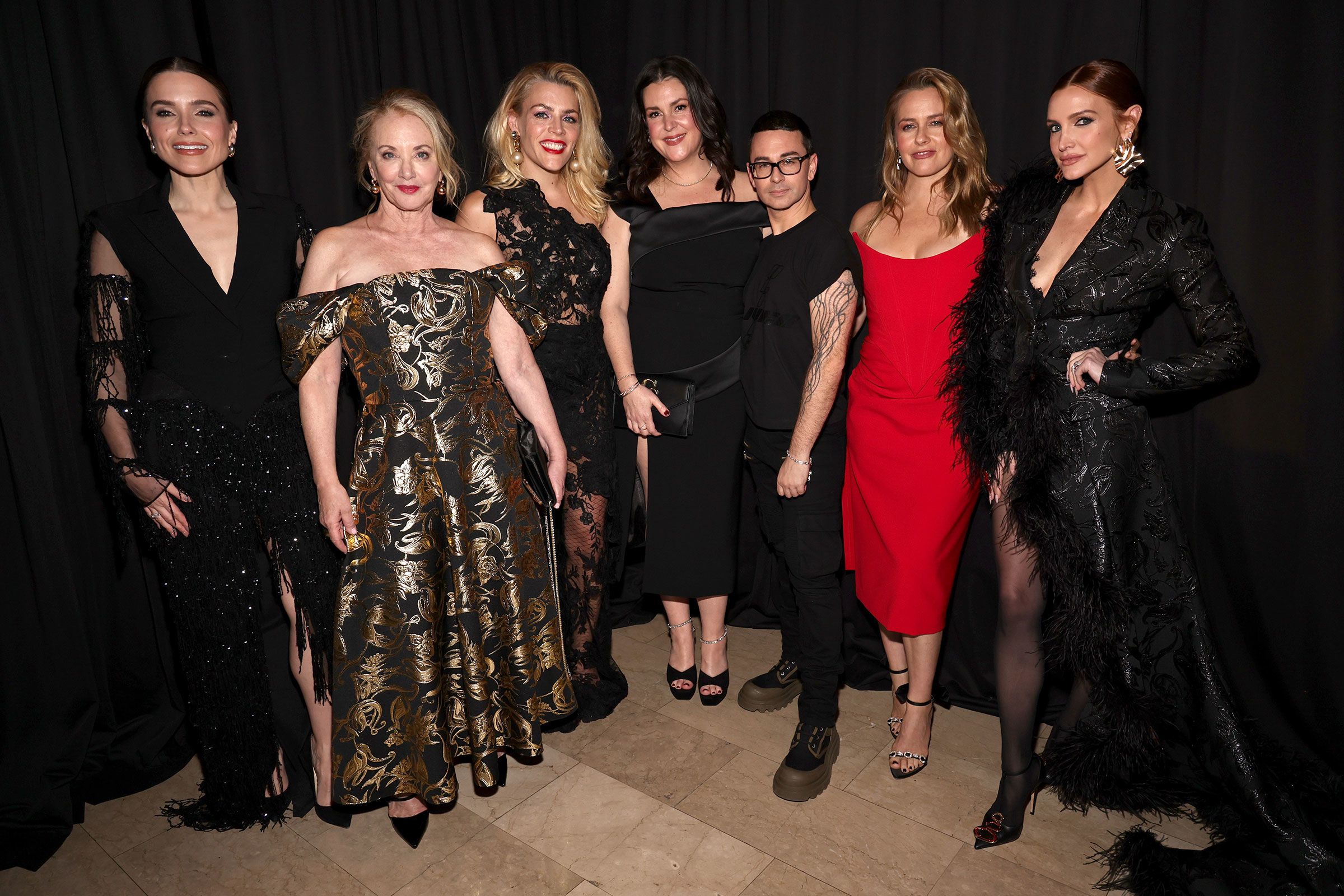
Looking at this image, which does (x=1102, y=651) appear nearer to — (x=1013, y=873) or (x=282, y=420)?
(x=1013, y=873)

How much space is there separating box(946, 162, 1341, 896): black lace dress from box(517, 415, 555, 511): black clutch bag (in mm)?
1151

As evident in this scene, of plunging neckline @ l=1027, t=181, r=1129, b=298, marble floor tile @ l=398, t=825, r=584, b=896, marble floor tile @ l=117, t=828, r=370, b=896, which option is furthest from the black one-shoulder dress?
marble floor tile @ l=117, t=828, r=370, b=896

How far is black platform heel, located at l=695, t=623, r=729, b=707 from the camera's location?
3049 millimetres

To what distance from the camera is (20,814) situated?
7.98ft

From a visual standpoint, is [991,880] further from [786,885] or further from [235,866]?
[235,866]

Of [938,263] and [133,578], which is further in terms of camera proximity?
[133,578]

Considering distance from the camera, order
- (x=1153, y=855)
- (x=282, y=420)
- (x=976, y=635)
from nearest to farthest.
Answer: (x=1153, y=855)
(x=282, y=420)
(x=976, y=635)

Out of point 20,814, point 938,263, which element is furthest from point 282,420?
point 938,263

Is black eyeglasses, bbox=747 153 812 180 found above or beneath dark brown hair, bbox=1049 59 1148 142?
beneath

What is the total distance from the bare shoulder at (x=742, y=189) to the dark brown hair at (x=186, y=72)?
145cm

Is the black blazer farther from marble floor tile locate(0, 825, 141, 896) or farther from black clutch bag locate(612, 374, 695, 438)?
marble floor tile locate(0, 825, 141, 896)

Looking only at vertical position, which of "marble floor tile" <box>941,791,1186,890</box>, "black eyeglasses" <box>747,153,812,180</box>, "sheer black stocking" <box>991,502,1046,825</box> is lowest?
"marble floor tile" <box>941,791,1186,890</box>

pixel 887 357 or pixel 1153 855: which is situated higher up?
pixel 887 357

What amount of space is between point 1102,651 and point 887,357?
963 millimetres
